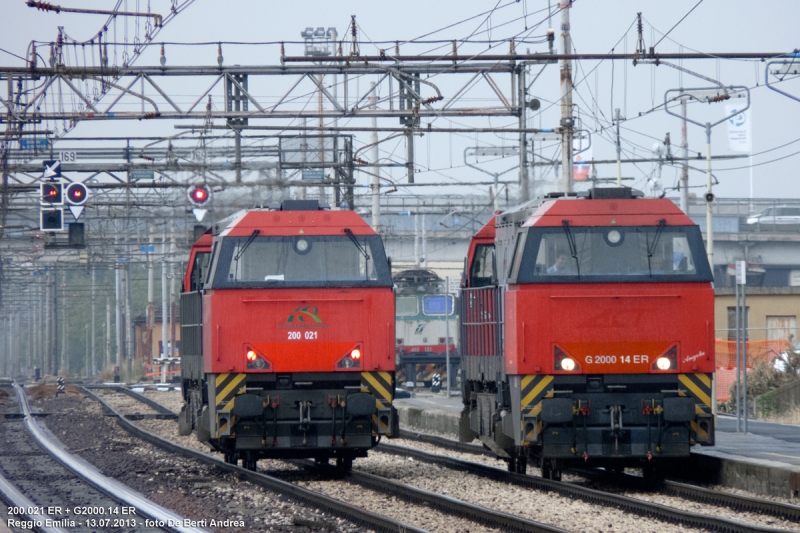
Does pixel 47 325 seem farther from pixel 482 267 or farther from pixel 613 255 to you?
pixel 613 255

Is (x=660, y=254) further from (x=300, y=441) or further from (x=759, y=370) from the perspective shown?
(x=759, y=370)

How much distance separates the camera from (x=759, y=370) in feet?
88.7

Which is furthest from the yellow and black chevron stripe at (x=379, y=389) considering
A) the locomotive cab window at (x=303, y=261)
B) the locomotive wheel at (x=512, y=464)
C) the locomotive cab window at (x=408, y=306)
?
the locomotive cab window at (x=408, y=306)

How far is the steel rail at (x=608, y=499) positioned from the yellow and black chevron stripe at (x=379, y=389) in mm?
1814

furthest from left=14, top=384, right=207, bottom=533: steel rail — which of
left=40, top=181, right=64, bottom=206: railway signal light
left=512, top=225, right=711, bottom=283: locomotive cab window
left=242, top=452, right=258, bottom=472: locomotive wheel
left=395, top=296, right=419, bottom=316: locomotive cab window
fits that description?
left=395, top=296, right=419, bottom=316: locomotive cab window

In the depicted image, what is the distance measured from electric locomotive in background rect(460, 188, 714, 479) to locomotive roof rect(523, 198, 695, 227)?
0.01m

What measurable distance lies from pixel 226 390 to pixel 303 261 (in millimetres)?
1861

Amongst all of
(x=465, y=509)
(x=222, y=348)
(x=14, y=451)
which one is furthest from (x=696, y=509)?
(x=14, y=451)

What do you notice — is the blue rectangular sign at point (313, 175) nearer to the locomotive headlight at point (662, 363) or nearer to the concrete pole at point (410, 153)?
the concrete pole at point (410, 153)

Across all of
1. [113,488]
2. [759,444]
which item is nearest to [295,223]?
[113,488]

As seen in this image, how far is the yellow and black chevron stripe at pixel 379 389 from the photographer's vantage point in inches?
556

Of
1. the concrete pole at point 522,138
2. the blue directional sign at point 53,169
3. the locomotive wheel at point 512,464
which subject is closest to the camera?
the locomotive wheel at point 512,464

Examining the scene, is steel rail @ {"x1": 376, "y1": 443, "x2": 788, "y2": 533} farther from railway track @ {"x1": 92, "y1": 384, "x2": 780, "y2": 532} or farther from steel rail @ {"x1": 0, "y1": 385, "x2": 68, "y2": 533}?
steel rail @ {"x1": 0, "y1": 385, "x2": 68, "y2": 533}

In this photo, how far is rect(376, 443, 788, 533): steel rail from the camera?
32.3 feet
